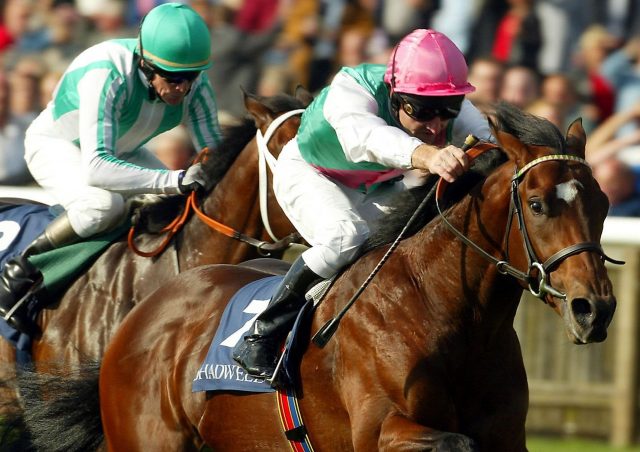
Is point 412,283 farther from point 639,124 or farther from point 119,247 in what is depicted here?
point 639,124

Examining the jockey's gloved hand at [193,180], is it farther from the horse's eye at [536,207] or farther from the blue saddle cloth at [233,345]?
the horse's eye at [536,207]

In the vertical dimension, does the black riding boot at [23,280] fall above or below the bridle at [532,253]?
below

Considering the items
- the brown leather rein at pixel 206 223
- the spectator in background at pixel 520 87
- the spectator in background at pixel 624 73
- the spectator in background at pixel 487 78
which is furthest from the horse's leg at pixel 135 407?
the spectator in background at pixel 624 73

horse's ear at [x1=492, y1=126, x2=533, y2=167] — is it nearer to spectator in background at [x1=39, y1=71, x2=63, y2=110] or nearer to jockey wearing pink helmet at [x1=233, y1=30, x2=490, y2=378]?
jockey wearing pink helmet at [x1=233, y1=30, x2=490, y2=378]

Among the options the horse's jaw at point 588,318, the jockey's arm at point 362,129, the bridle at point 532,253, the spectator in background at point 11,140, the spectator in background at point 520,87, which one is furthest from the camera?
the spectator in background at point 11,140

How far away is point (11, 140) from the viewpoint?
8797 millimetres

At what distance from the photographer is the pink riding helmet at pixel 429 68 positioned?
398 centimetres

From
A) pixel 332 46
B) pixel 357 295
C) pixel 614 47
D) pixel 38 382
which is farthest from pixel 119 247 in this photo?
pixel 614 47

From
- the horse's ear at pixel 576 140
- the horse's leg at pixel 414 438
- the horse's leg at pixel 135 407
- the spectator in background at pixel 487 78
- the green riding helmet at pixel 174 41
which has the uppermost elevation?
the horse's ear at pixel 576 140

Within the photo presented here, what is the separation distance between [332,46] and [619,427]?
10.9 ft

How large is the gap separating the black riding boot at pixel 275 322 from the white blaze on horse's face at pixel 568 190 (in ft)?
3.20

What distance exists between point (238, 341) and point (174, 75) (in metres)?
1.56

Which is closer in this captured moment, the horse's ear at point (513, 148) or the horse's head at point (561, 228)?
the horse's head at point (561, 228)

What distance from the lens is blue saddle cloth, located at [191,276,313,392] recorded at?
412 centimetres
